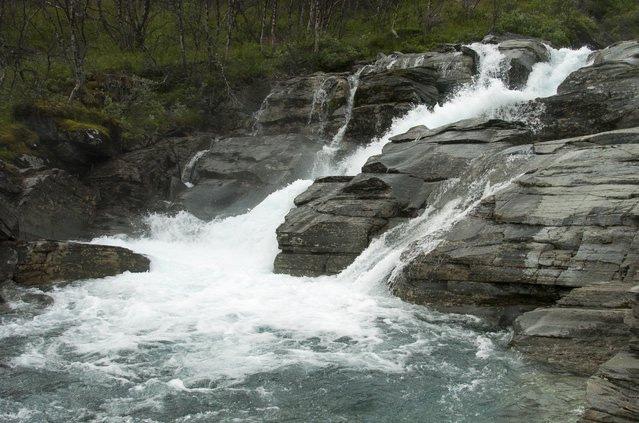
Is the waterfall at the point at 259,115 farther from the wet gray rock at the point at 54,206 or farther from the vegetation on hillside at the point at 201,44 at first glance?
the wet gray rock at the point at 54,206

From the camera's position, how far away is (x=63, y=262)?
1532cm

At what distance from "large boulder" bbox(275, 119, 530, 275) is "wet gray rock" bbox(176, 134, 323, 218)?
422cm

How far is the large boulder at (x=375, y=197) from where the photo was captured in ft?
49.9

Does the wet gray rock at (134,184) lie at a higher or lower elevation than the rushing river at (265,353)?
higher

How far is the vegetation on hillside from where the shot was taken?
25.0 meters

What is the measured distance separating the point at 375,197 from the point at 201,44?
64.8ft

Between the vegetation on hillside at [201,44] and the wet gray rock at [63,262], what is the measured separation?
568 cm

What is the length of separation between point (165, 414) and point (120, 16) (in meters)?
27.1

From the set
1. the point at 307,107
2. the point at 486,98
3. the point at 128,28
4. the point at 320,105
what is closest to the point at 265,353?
the point at 486,98

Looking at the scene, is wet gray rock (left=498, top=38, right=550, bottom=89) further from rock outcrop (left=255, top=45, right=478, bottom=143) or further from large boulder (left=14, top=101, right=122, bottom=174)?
large boulder (left=14, top=101, right=122, bottom=174)

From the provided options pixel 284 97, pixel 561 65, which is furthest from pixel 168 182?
pixel 561 65

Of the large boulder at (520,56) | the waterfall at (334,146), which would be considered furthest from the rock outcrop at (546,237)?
the large boulder at (520,56)

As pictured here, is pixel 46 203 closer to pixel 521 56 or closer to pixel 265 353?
pixel 265 353

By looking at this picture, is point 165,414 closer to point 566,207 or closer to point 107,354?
point 107,354
